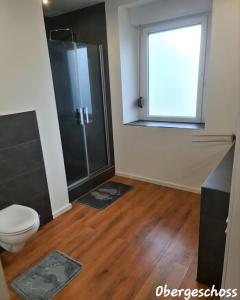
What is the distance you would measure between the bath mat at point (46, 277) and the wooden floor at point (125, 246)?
0.05 meters

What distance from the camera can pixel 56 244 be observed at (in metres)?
2.07

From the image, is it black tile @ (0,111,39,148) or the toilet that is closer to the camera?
the toilet

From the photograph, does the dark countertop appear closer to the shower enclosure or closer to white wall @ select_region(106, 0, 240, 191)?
white wall @ select_region(106, 0, 240, 191)

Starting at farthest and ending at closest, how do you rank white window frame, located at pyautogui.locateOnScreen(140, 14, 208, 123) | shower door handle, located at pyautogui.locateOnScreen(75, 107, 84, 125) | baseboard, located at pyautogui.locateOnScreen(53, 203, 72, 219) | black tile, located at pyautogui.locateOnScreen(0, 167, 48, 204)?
shower door handle, located at pyautogui.locateOnScreen(75, 107, 84, 125) → white window frame, located at pyautogui.locateOnScreen(140, 14, 208, 123) → baseboard, located at pyautogui.locateOnScreen(53, 203, 72, 219) → black tile, located at pyautogui.locateOnScreen(0, 167, 48, 204)

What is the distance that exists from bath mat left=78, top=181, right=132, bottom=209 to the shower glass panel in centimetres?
24

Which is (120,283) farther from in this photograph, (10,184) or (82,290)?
(10,184)

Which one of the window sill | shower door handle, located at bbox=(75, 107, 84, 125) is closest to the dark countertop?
the window sill

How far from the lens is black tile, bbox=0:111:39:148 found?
191cm

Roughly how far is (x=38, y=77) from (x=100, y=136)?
1375 millimetres

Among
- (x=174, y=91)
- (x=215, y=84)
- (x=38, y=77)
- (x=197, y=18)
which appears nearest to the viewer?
(x=38, y=77)

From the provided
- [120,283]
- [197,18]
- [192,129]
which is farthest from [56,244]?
[197,18]

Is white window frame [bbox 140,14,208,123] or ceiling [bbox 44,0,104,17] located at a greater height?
ceiling [bbox 44,0,104,17]

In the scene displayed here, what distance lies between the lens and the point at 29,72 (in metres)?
2.06

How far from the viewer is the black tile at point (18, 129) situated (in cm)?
191
